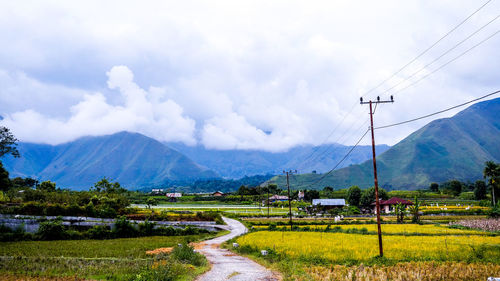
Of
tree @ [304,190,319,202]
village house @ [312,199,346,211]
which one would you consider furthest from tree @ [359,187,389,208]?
tree @ [304,190,319,202]

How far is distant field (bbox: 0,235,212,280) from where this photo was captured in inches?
849

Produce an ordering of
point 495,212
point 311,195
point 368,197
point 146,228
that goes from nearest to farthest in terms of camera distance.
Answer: point 146,228, point 495,212, point 368,197, point 311,195

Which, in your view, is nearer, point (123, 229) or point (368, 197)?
point (123, 229)

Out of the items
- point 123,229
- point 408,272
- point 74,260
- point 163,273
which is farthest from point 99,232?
point 408,272

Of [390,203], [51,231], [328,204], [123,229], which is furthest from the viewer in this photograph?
[328,204]

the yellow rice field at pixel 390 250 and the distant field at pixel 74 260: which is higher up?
the distant field at pixel 74 260

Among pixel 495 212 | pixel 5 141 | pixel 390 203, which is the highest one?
Answer: pixel 5 141

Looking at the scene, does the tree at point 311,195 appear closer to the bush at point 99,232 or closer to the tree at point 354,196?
the tree at point 354,196

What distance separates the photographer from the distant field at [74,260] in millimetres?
21562

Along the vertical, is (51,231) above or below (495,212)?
above

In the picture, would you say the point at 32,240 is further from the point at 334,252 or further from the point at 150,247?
the point at 334,252

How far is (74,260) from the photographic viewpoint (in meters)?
25.6

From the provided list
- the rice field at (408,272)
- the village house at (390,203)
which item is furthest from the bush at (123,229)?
the village house at (390,203)

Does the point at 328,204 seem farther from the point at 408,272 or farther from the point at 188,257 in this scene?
the point at 408,272
